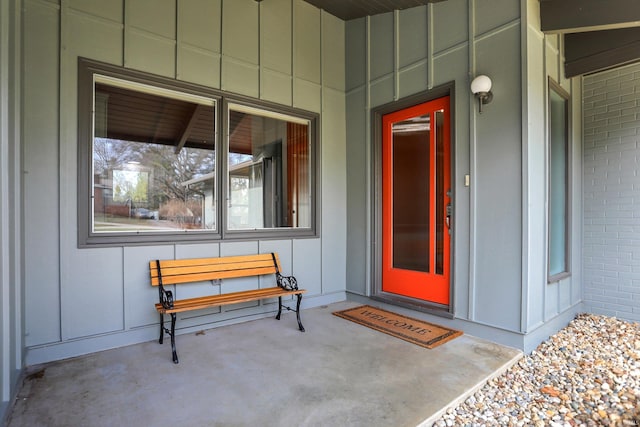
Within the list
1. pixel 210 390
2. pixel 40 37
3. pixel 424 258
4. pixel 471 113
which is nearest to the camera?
pixel 210 390

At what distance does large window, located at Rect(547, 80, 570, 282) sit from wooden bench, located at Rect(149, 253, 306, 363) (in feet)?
8.86

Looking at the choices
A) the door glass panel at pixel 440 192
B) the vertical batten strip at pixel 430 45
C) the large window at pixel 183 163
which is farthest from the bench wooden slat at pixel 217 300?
the vertical batten strip at pixel 430 45

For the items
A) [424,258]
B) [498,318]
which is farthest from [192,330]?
[498,318]

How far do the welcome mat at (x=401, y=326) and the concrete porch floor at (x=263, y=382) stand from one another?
10 cm

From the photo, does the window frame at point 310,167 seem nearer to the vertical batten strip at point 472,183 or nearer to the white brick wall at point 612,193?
the vertical batten strip at point 472,183

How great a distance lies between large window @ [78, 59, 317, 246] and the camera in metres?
3.00

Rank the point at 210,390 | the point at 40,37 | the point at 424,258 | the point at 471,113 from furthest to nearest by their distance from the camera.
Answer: the point at 424,258 < the point at 471,113 < the point at 40,37 < the point at 210,390

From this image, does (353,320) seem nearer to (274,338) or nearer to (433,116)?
(274,338)

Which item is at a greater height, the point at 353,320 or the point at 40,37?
the point at 40,37

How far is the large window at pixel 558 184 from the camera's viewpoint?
11.5ft

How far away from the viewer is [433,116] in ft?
12.3

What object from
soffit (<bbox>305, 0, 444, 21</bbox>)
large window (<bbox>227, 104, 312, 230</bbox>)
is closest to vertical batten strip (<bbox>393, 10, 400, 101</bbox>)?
soffit (<bbox>305, 0, 444, 21</bbox>)

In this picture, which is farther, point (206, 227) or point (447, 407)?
point (206, 227)

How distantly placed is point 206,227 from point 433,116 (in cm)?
276
